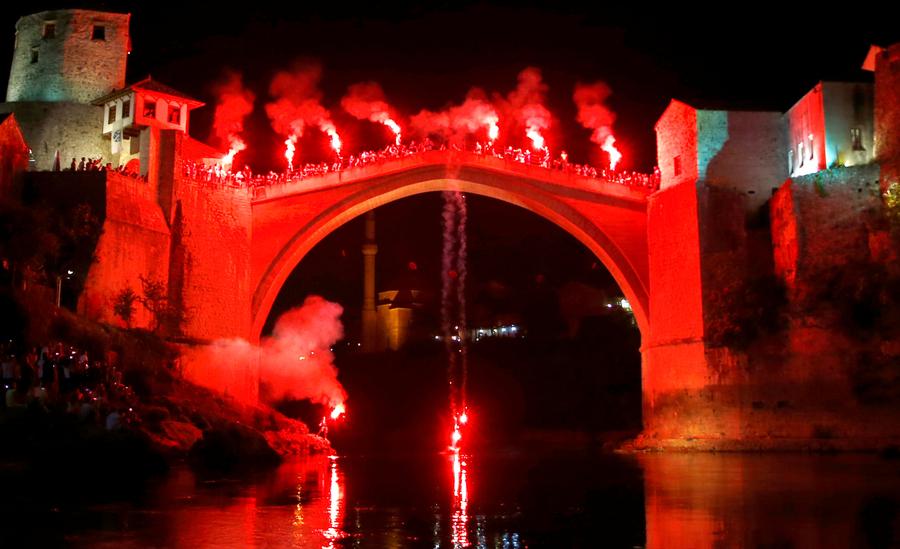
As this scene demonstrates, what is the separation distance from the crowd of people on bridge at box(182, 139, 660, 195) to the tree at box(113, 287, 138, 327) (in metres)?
5.84

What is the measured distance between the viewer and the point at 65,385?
18953 mm

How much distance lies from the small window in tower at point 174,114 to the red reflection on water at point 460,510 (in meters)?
15.5

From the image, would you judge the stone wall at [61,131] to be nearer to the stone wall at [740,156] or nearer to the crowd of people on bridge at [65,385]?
the crowd of people on bridge at [65,385]

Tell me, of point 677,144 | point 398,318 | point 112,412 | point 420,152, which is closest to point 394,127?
point 420,152

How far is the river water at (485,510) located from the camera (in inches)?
380

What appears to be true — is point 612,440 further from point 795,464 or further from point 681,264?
point 795,464

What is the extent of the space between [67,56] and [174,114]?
14.1 feet


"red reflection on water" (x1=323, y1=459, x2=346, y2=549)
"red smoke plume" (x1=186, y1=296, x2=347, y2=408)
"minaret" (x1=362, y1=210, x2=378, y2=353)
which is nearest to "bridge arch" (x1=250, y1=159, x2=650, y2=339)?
"red smoke plume" (x1=186, y1=296, x2=347, y2=408)

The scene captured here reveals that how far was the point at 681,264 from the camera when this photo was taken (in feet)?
94.2

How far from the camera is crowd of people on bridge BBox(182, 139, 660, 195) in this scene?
2966cm

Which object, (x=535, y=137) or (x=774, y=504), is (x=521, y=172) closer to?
(x=535, y=137)

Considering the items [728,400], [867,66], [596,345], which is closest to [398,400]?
[596,345]

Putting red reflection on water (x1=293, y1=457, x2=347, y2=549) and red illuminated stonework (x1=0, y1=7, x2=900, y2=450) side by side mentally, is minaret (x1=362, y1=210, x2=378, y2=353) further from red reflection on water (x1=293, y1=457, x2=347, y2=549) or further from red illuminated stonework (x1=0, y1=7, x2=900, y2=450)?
red reflection on water (x1=293, y1=457, x2=347, y2=549)

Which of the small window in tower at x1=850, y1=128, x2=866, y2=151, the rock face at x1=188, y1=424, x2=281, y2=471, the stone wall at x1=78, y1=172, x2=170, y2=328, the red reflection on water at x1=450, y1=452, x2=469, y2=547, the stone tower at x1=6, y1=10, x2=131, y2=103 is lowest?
the red reflection on water at x1=450, y1=452, x2=469, y2=547
